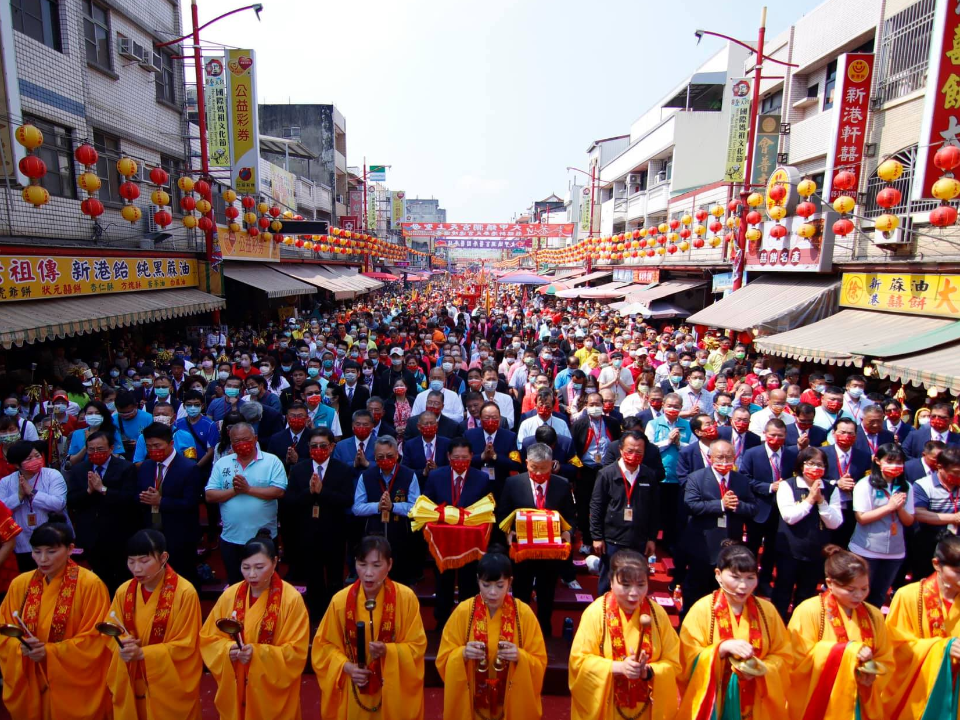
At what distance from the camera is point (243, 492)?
4.75 metres

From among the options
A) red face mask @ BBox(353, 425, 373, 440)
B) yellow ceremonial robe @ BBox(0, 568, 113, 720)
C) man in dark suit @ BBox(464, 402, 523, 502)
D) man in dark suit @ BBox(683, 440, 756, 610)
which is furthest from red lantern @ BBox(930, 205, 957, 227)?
yellow ceremonial robe @ BBox(0, 568, 113, 720)

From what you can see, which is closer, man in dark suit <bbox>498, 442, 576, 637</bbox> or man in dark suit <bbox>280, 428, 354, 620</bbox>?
man in dark suit <bbox>498, 442, 576, 637</bbox>

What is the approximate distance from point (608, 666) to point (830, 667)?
1387mm

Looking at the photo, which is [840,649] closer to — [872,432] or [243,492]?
[872,432]

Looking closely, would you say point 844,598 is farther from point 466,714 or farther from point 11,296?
point 11,296

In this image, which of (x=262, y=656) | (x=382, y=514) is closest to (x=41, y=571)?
(x=262, y=656)

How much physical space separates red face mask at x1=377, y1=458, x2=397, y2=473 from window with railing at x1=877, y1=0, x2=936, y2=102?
40.7ft

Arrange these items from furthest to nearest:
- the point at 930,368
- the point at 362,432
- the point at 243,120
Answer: the point at 243,120 < the point at 930,368 < the point at 362,432

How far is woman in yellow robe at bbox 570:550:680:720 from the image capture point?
336cm

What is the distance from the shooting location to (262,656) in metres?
3.52

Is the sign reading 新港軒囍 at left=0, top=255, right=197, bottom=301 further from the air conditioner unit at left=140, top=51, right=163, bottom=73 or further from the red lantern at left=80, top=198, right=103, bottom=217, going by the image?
the air conditioner unit at left=140, top=51, right=163, bottom=73

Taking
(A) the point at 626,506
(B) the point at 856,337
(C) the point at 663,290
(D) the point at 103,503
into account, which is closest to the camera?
(A) the point at 626,506

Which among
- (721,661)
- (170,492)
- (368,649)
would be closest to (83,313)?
(170,492)

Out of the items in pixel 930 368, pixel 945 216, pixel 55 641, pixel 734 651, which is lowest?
pixel 55 641
